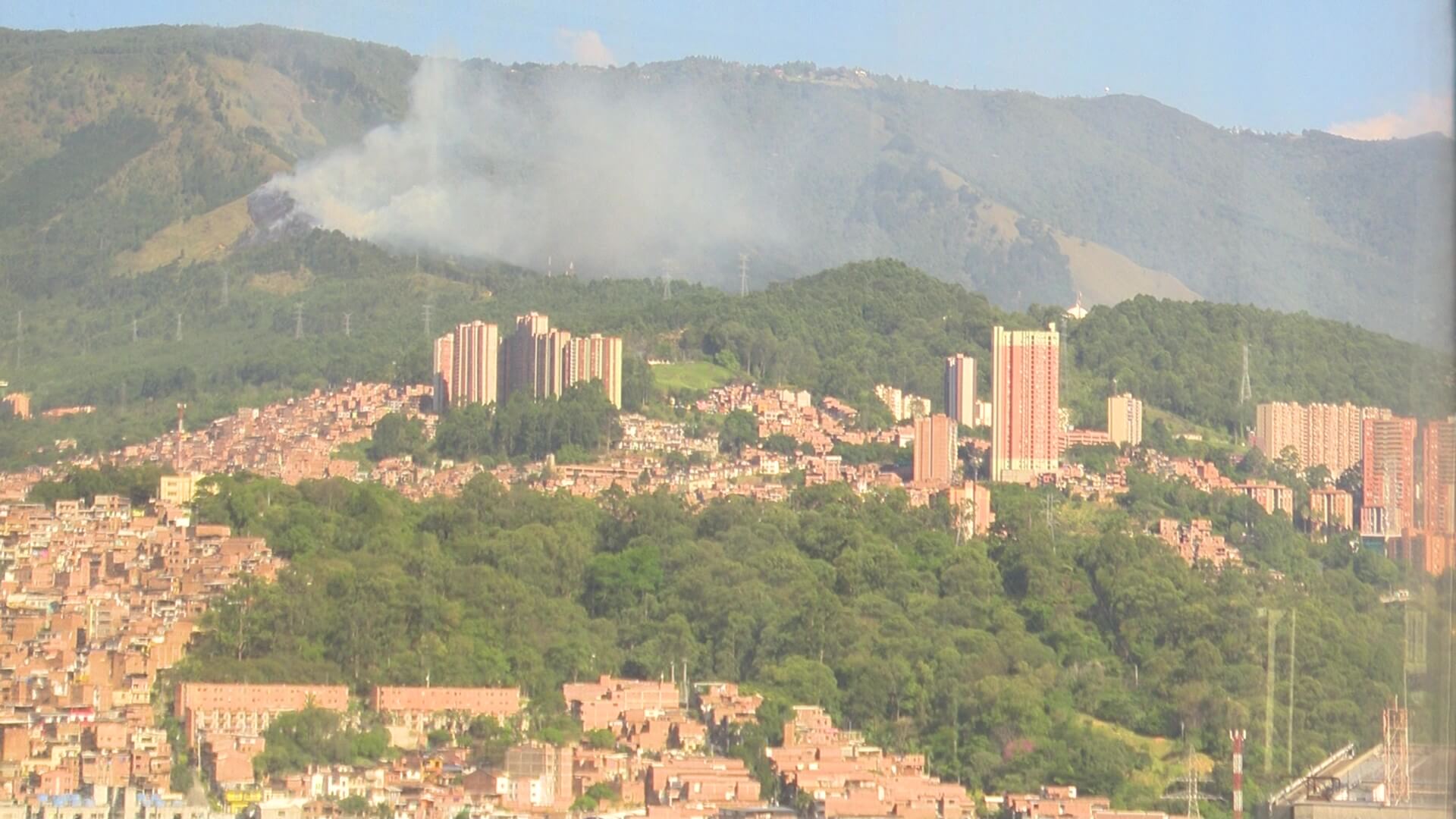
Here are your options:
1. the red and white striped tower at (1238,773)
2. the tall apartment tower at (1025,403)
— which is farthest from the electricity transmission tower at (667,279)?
the red and white striped tower at (1238,773)

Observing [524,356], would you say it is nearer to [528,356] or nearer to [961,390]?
[528,356]

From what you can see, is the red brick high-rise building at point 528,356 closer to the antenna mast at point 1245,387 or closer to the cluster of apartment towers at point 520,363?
the cluster of apartment towers at point 520,363

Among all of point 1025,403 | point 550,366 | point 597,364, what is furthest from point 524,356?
point 1025,403

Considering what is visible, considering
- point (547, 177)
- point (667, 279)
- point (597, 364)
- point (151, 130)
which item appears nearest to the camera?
point (597, 364)

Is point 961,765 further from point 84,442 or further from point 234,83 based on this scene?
point 234,83

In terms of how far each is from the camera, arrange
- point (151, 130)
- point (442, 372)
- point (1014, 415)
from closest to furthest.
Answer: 1. point (1014, 415)
2. point (442, 372)
3. point (151, 130)

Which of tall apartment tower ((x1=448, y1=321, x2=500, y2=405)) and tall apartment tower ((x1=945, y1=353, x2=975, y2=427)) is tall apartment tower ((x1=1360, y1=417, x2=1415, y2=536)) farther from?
tall apartment tower ((x1=448, y1=321, x2=500, y2=405))
